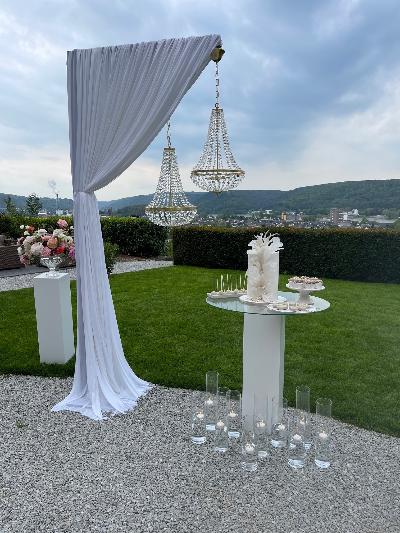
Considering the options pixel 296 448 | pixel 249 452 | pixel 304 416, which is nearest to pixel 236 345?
pixel 304 416

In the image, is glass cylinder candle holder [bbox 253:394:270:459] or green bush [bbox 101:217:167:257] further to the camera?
green bush [bbox 101:217:167:257]

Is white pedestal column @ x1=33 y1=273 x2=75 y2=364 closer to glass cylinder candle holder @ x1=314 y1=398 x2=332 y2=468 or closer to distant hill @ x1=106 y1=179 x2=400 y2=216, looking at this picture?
glass cylinder candle holder @ x1=314 y1=398 x2=332 y2=468

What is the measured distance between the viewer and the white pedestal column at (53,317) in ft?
14.8

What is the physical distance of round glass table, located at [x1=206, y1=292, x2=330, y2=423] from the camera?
3.16 metres

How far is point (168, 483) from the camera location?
270 cm

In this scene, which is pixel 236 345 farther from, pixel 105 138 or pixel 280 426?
pixel 105 138

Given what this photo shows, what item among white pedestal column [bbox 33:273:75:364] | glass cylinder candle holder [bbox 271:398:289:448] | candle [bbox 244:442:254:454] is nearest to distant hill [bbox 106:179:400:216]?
white pedestal column [bbox 33:273:75:364]

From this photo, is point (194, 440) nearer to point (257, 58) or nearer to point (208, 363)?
point (208, 363)

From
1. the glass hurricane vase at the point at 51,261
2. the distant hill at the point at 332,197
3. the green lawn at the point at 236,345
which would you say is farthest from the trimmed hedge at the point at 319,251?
the glass hurricane vase at the point at 51,261

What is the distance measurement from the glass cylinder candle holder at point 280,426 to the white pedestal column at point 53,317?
250 centimetres

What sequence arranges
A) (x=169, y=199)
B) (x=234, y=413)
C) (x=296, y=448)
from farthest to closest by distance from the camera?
1. (x=169, y=199)
2. (x=234, y=413)
3. (x=296, y=448)

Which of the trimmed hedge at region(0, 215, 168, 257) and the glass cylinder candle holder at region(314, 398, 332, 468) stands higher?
the trimmed hedge at region(0, 215, 168, 257)

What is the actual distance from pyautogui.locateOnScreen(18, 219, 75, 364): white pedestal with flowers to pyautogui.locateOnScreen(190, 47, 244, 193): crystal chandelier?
1.70m

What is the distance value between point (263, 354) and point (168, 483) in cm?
109
